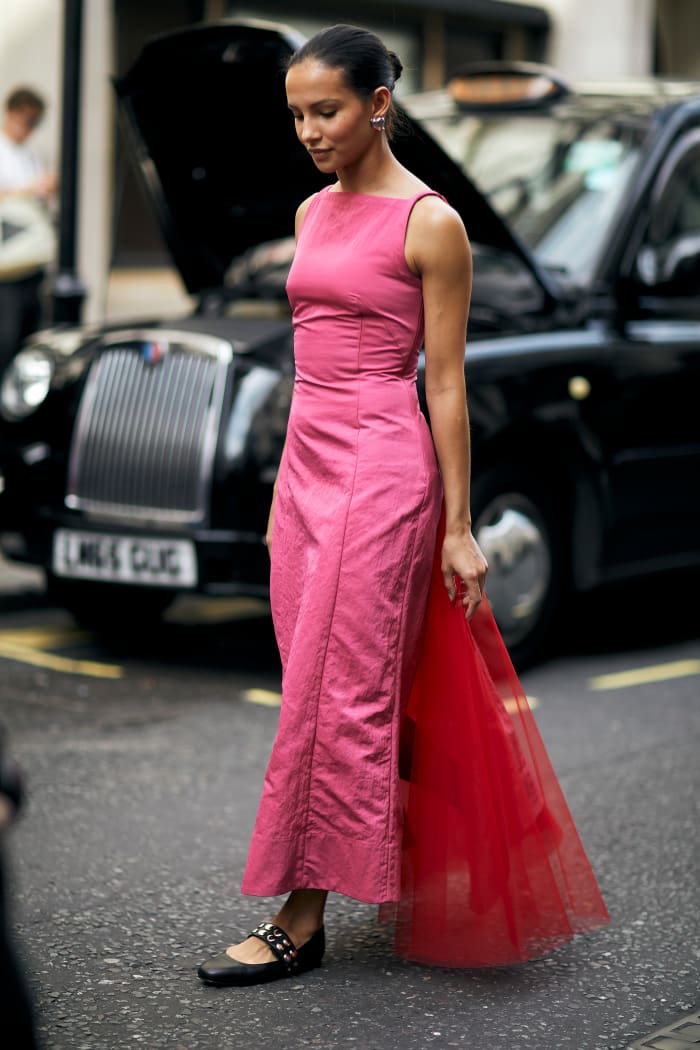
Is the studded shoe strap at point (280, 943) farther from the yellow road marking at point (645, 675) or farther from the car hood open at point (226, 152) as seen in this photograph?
the yellow road marking at point (645, 675)

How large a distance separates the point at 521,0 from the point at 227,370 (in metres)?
11.7

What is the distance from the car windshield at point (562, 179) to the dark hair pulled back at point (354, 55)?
3.16 meters

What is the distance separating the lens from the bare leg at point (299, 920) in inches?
138

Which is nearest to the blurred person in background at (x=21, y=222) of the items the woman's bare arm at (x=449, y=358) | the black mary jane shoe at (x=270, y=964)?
the woman's bare arm at (x=449, y=358)

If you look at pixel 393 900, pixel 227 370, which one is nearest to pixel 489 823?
pixel 393 900

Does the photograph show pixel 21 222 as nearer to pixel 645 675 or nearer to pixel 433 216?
pixel 645 675

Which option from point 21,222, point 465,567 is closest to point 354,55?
point 465,567

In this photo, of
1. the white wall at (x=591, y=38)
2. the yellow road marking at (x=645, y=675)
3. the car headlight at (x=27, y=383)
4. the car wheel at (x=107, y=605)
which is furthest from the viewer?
the white wall at (x=591, y=38)

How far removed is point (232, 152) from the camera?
20.7 feet

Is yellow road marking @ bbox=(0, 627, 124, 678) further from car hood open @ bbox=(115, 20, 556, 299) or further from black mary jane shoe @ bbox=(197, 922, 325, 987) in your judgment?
black mary jane shoe @ bbox=(197, 922, 325, 987)

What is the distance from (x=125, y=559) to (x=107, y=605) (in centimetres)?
94

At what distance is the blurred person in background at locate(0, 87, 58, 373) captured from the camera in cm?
998

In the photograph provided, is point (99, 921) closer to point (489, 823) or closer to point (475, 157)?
point (489, 823)

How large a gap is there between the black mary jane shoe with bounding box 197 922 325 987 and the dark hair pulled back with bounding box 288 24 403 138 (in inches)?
64.6
